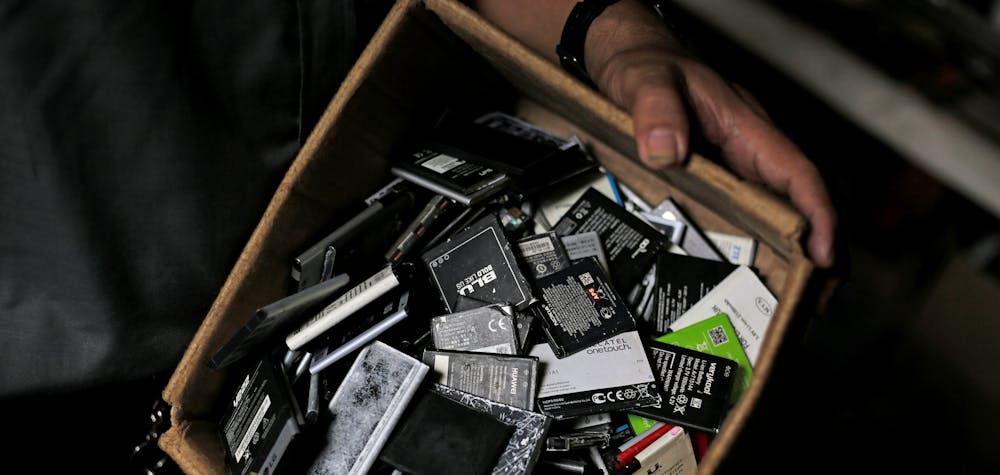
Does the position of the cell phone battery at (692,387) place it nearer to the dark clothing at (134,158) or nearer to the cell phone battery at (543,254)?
the cell phone battery at (543,254)

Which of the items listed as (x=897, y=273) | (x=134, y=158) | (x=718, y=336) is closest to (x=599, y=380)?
(x=718, y=336)

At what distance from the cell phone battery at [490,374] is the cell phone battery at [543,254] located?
19 centimetres

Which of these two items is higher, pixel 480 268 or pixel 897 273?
pixel 897 273

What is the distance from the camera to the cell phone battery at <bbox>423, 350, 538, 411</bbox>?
1153 millimetres

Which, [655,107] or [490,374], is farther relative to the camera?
[490,374]

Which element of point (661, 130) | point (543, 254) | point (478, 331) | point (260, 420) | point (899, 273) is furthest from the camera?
point (899, 273)

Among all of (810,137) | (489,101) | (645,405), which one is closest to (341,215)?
(489,101)

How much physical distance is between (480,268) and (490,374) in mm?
199

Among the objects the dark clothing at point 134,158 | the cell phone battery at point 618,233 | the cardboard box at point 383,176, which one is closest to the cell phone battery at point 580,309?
the cell phone battery at point 618,233

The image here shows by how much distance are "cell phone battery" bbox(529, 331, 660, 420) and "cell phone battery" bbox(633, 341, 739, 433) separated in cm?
3

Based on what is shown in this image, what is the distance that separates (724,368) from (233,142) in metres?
0.92

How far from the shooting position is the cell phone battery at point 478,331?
1189 millimetres

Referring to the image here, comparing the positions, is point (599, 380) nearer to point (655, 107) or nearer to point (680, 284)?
point (680, 284)

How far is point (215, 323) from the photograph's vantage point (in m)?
1.14
